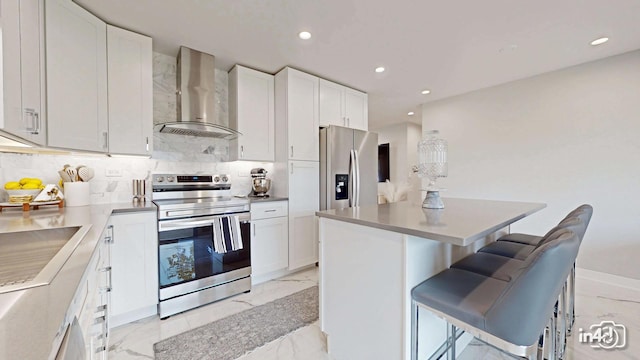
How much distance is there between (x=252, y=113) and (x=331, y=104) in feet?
3.65

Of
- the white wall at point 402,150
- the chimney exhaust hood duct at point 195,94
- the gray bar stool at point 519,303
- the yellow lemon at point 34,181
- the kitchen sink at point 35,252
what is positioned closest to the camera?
the kitchen sink at point 35,252

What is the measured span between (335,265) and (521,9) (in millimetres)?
2483

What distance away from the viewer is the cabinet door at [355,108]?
355cm

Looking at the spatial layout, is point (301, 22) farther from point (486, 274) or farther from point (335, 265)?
point (486, 274)

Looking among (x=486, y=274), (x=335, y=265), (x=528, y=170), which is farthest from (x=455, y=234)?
(x=528, y=170)

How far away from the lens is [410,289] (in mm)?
1193

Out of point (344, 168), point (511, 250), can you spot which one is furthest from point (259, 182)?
point (511, 250)

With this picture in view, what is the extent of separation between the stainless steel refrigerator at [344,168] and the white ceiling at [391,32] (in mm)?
828

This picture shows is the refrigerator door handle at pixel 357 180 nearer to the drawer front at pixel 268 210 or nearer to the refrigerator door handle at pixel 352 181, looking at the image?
the refrigerator door handle at pixel 352 181

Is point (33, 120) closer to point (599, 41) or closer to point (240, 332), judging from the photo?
point (240, 332)

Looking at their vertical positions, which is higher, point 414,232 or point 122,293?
point 414,232

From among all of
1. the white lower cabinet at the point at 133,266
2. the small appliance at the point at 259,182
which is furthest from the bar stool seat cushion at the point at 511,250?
the white lower cabinet at the point at 133,266

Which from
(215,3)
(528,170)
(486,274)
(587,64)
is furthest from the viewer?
(528,170)

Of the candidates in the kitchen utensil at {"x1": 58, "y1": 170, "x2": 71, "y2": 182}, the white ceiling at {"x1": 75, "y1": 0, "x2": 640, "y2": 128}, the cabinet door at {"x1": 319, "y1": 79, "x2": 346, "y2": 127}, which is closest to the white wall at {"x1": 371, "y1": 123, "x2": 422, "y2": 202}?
the white ceiling at {"x1": 75, "y1": 0, "x2": 640, "y2": 128}
